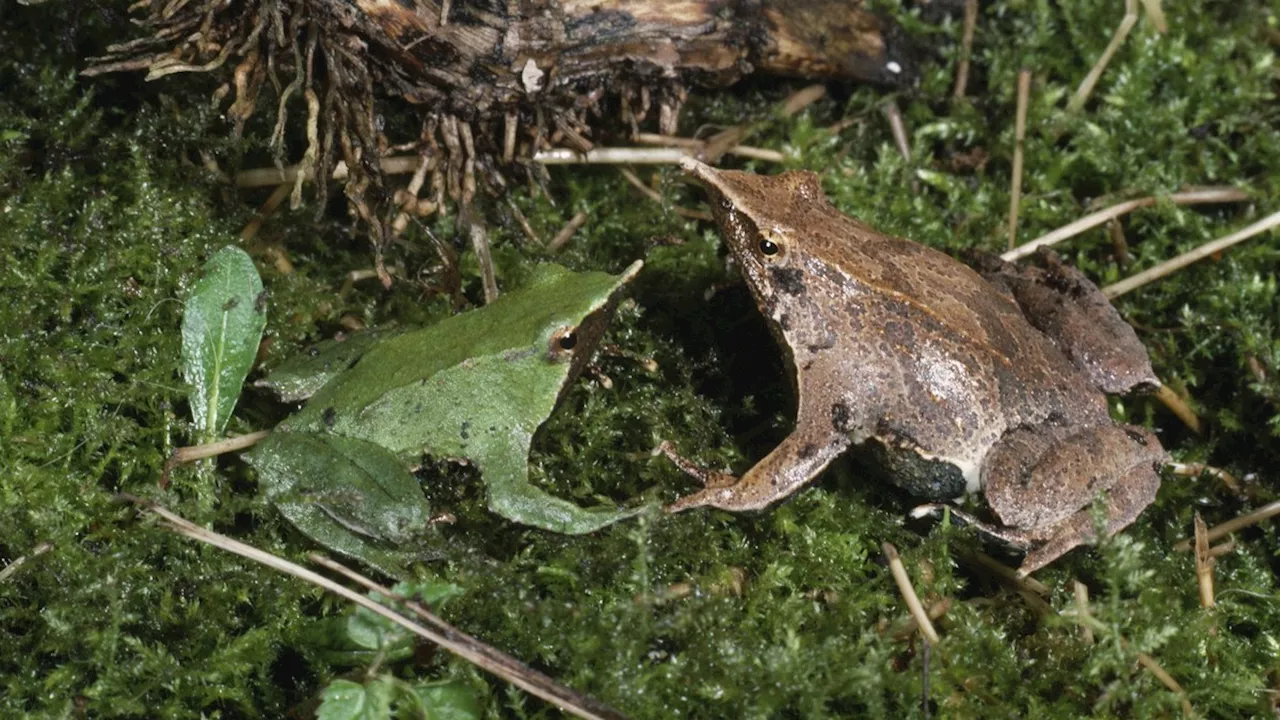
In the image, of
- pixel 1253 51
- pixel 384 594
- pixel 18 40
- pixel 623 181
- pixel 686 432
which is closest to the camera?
pixel 384 594

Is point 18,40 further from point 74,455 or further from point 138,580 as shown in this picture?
point 138,580

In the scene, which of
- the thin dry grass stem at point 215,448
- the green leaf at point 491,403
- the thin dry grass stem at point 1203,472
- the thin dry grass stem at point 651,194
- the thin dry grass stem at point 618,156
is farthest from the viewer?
the thin dry grass stem at point 651,194

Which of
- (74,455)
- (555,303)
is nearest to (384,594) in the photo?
(555,303)

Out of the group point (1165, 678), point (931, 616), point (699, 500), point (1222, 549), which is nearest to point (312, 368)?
point (699, 500)

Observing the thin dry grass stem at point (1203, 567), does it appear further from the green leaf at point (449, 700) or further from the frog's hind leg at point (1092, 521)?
the green leaf at point (449, 700)

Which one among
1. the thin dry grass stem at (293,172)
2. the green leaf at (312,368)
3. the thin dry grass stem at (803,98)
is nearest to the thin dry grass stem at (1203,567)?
the thin dry grass stem at (803,98)

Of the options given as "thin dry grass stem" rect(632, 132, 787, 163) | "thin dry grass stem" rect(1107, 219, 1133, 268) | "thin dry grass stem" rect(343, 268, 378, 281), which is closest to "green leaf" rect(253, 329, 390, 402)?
"thin dry grass stem" rect(343, 268, 378, 281)

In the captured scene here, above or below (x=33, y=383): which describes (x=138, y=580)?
below
